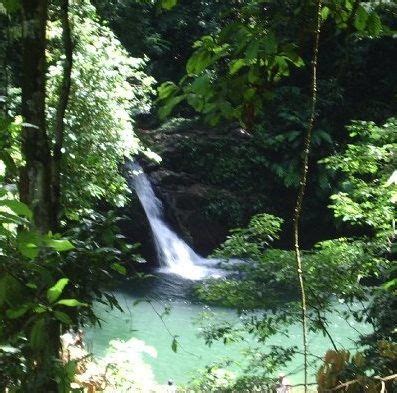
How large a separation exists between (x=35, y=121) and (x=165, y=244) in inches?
395

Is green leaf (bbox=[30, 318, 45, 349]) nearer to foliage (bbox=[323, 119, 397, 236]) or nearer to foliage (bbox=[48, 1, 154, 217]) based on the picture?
foliage (bbox=[323, 119, 397, 236])

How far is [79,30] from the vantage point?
6754 mm

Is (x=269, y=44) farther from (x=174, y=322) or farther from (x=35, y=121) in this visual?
(x=174, y=322)

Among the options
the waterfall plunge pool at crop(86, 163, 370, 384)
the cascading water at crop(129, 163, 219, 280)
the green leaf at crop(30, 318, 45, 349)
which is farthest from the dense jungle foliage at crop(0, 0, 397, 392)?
the waterfall plunge pool at crop(86, 163, 370, 384)

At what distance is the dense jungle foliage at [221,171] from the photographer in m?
1.33

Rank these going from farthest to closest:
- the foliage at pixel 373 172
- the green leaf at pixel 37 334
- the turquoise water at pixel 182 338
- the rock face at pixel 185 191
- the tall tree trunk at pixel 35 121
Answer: the rock face at pixel 185 191 < the turquoise water at pixel 182 338 < the foliage at pixel 373 172 < the tall tree trunk at pixel 35 121 < the green leaf at pixel 37 334

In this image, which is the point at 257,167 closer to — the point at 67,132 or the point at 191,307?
the point at 191,307

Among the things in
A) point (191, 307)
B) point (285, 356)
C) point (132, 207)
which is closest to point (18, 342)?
point (285, 356)

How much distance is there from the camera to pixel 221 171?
42.1 ft

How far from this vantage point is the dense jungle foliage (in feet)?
4.37

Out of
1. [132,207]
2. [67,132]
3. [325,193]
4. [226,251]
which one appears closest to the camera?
[226,251]

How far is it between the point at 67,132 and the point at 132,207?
5135mm

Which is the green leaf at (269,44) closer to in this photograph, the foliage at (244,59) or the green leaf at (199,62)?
the foliage at (244,59)

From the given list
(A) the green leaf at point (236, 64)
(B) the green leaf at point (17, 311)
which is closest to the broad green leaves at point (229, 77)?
(A) the green leaf at point (236, 64)
